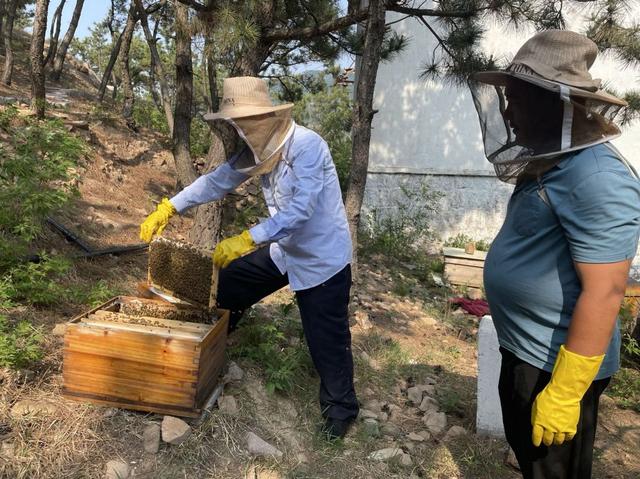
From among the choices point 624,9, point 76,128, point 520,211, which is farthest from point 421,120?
point 520,211

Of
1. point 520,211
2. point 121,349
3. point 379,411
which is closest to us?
point 520,211

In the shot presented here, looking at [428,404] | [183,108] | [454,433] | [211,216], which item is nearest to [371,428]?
[454,433]

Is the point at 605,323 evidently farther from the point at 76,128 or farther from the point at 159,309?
the point at 76,128

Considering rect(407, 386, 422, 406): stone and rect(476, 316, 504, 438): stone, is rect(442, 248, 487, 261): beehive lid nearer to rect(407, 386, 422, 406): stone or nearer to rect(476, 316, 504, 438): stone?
rect(407, 386, 422, 406): stone

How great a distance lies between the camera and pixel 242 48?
180 inches

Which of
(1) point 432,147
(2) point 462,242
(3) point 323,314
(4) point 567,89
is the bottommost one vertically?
(2) point 462,242

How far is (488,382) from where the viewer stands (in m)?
3.03

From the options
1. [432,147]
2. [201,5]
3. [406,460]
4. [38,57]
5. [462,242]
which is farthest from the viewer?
[432,147]

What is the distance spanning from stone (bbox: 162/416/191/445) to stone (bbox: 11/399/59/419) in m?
0.50

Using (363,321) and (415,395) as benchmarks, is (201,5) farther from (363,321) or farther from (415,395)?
(415,395)

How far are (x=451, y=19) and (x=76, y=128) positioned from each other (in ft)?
17.3

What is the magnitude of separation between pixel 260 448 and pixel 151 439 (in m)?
0.53

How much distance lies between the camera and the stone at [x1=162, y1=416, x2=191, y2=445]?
2287 mm

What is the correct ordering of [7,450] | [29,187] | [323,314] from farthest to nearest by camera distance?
[29,187]
[323,314]
[7,450]
